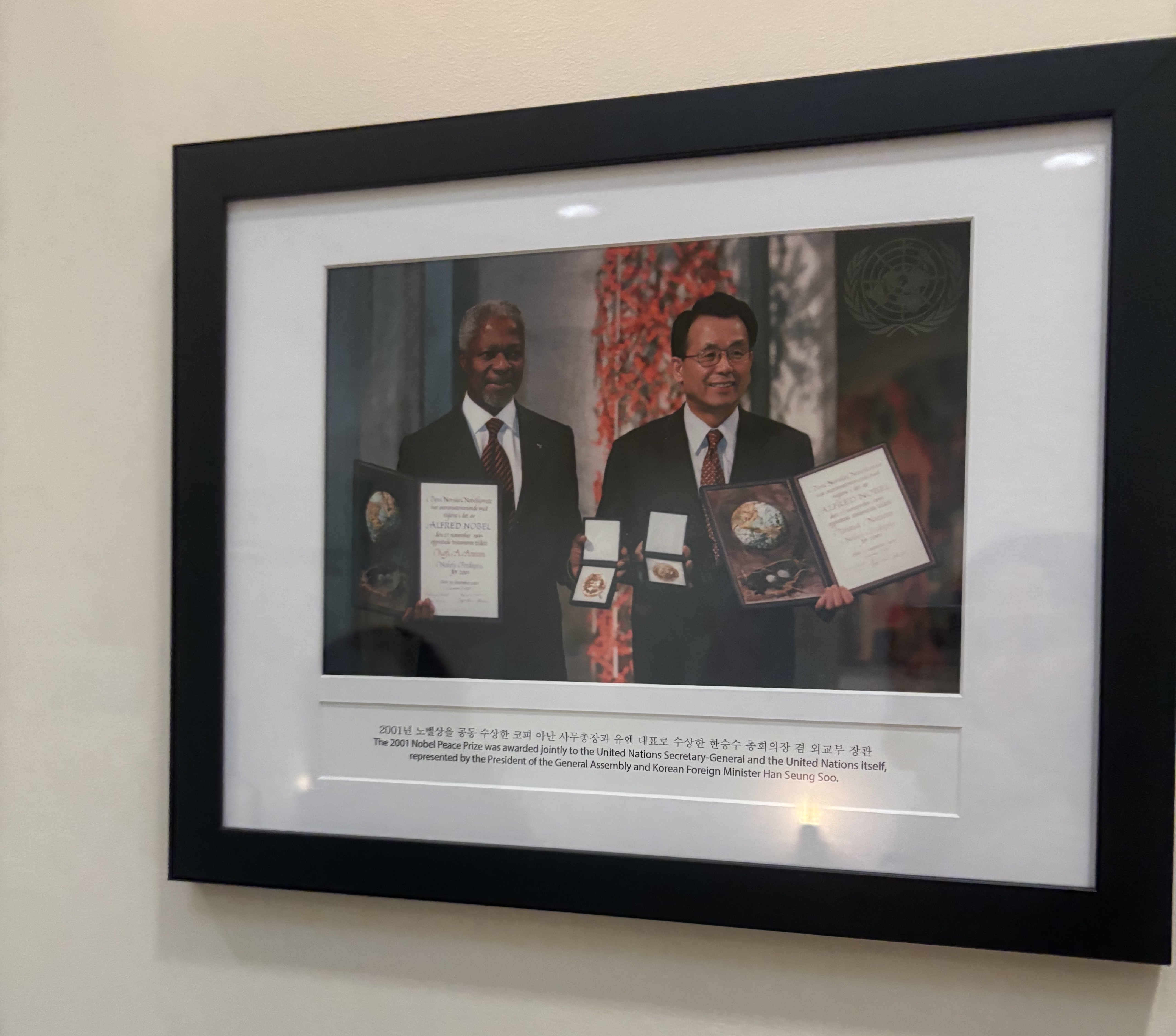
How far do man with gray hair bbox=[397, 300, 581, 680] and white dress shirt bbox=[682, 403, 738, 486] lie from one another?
0.09m

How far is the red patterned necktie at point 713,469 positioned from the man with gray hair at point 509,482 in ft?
0.31

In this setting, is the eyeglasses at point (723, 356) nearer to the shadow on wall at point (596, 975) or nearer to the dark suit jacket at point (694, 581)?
the dark suit jacket at point (694, 581)

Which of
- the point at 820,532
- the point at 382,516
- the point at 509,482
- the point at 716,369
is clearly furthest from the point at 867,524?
the point at 382,516

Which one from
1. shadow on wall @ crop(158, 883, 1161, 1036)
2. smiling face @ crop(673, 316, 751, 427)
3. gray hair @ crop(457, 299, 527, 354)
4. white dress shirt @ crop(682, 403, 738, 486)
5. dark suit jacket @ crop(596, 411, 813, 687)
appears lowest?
shadow on wall @ crop(158, 883, 1161, 1036)

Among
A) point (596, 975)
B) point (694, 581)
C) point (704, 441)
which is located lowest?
point (596, 975)

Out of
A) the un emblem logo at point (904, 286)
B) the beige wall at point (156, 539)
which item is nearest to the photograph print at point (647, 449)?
the un emblem logo at point (904, 286)

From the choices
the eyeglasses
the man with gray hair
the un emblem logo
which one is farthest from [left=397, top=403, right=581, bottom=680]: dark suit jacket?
the un emblem logo

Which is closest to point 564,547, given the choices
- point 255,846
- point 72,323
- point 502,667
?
point 502,667

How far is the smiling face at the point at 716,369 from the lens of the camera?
650 millimetres

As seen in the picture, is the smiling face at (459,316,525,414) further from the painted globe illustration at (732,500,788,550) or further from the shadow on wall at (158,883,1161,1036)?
the shadow on wall at (158,883,1161,1036)

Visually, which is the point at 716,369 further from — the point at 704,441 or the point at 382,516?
the point at 382,516

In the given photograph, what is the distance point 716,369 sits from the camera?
654mm

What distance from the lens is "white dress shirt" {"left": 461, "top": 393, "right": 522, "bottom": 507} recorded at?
2.25 ft

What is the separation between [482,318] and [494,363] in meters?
0.04
